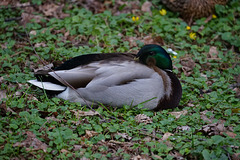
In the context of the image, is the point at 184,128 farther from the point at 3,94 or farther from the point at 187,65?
the point at 3,94

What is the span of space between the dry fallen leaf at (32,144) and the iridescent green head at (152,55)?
176 centimetres

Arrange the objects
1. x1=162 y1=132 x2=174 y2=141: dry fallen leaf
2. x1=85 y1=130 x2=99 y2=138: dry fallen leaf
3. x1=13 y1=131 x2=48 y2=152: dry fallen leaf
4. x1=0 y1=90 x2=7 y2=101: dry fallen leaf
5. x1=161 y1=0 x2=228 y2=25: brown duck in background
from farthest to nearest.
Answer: x1=161 y1=0 x2=228 y2=25: brown duck in background
x1=0 y1=90 x2=7 y2=101: dry fallen leaf
x1=162 y1=132 x2=174 y2=141: dry fallen leaf
x1=85 y1=130 x2=99 y2=138: dry fallen leaf
x1=13 y1=131 x2=48 y2=152: dry fallen leaf

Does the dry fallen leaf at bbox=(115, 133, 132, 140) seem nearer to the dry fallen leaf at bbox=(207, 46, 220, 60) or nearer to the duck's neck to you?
the duck's neck

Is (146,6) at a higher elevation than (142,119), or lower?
higher

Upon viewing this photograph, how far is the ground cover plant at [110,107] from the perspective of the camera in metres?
3.51

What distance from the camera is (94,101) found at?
4.25 meters

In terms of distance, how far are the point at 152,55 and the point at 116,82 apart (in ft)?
2.17

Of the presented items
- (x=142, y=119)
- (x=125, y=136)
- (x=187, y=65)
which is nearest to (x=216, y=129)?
(x=142, y=119)

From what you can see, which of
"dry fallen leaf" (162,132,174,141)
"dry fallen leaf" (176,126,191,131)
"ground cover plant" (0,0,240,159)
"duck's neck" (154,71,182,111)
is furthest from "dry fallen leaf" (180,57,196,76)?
"dry fallen leaf" (162,132,174,141)

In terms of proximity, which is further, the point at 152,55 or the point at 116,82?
the point at 152,55

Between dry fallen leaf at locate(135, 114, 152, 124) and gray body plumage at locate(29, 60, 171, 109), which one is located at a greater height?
gray body plumage at locate(29, 60, 171, 109)

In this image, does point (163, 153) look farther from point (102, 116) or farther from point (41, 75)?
point (41, 75)

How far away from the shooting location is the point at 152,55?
14.6ft

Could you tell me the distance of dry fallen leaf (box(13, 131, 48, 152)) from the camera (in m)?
3.33
